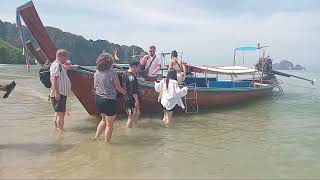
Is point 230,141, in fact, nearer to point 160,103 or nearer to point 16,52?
point 160,103

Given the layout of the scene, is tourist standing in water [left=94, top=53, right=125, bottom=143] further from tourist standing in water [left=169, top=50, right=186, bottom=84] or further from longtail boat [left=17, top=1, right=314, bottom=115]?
tourist standing in water [left=169, top=50, right=186, bottom=84]

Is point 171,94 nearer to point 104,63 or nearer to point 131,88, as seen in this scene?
point 131,88

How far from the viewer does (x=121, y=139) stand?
8.90 metres

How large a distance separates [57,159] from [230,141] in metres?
3.95

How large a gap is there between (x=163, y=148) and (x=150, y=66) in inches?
188

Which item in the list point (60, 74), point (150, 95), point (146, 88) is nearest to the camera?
point (60, 74)

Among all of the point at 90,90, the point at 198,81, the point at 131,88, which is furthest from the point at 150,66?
the point at 198,81

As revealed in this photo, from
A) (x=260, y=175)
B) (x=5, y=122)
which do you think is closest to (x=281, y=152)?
(x=260, y=175)

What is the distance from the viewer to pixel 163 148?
817cm

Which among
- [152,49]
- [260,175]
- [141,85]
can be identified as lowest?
[260,175]

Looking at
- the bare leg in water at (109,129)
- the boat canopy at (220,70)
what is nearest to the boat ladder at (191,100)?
the boat canopy at (220,70)

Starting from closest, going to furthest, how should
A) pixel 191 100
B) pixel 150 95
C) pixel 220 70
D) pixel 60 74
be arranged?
pixel 60 74 < pixel 150 95 < pixel 191 100 < pixel 220 70

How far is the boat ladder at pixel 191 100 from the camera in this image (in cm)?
1323

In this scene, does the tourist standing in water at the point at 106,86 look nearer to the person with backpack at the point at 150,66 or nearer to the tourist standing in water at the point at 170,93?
the tourist standing in water at the point at 170,93
